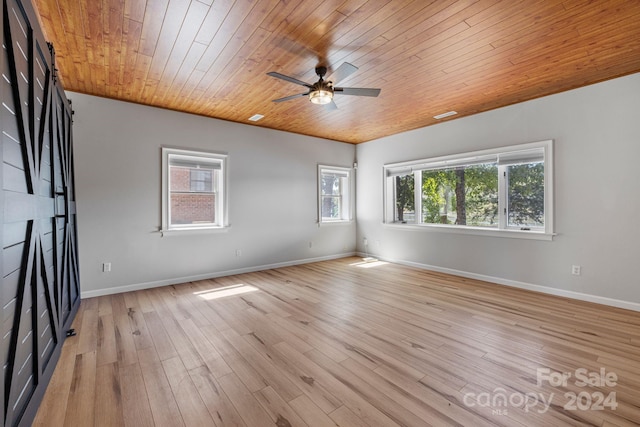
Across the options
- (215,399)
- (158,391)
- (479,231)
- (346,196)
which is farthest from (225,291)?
(479,231)

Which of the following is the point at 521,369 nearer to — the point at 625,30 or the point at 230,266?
the point at 625,30

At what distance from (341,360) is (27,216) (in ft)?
7.50

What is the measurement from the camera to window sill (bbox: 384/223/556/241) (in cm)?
395

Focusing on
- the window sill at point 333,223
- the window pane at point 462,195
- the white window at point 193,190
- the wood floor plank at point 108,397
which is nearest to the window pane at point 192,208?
the white window at point 193,190

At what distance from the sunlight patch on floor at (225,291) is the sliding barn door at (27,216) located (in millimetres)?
1542

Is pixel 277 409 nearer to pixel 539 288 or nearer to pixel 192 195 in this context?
pixel 192 195

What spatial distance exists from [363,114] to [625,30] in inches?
113

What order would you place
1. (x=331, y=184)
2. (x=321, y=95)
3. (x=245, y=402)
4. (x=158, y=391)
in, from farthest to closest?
(x=331, y=184) → (x=321, y=95) → (x=158, y=391) → (x=245, y=402)

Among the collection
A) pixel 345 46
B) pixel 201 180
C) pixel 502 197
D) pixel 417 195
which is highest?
Result: pixel 345 46


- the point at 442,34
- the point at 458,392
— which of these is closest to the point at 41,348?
the point at 458,392

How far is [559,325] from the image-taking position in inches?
113

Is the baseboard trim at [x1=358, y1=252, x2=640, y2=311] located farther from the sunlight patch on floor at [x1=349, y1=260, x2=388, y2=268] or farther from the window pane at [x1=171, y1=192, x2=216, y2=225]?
the window pane at [x1=171, y1=192, x2=216, y2=225]

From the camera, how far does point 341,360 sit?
226cm

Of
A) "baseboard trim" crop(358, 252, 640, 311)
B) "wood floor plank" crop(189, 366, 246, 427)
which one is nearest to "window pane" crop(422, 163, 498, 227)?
"baseboard trim" crop(358, 252, 640, 311)
